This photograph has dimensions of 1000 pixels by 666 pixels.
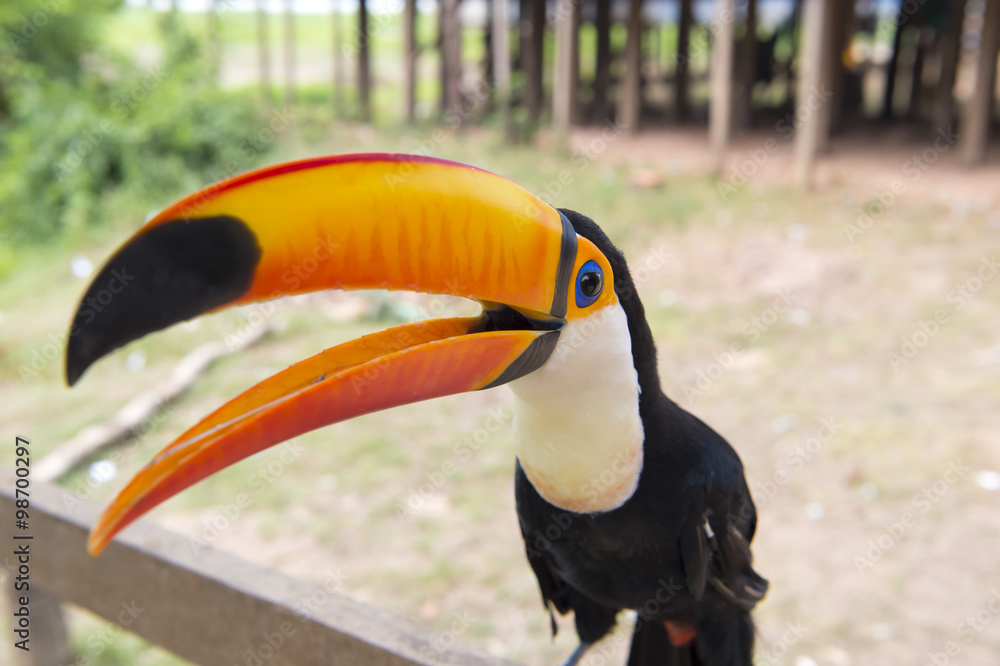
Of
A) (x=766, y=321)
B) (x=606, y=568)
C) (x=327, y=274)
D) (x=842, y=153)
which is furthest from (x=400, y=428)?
(x=842, y=153)

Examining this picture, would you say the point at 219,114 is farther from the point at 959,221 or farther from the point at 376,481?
the point at 959,221

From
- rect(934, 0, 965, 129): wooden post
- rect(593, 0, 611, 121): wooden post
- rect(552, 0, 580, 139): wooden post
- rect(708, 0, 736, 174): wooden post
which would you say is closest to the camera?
rect(708, 0, 736, 174): wooden post

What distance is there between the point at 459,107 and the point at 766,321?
6.64 meters

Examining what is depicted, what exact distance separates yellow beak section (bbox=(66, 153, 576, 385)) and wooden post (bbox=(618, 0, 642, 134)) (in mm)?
8817

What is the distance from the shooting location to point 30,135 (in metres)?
8.70

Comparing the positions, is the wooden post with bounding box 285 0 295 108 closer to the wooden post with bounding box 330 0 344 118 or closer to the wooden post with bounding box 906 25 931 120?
the wooden post with bounding box 330 0 344 118

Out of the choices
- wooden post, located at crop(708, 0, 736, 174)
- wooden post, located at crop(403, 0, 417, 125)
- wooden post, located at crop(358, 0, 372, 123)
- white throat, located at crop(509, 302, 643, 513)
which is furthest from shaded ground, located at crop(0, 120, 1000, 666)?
wooden post, located at crop(358, 0, 372, 123)

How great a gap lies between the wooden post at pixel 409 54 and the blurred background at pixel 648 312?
0.07 metres

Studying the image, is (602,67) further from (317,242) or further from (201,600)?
(317,242)

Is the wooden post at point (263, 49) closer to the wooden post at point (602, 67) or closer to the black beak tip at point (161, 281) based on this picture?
the wooden post at point (602, 67)

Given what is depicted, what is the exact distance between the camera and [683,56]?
10070 millimetres

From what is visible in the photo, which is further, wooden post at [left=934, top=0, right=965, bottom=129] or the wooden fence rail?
wooden post at [left=934, top=0, right=965, bottom=129]

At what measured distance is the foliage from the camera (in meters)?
8.13

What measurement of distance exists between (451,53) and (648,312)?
6536mm
